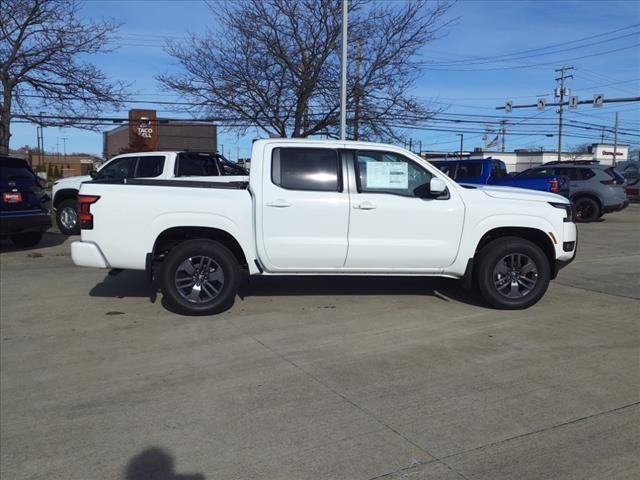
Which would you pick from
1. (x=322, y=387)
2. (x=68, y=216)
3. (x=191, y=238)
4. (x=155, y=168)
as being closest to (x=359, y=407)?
(x=322, y=387)

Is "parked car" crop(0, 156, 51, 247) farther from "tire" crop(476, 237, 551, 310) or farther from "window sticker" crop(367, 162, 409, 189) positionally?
"tire" crop(476, 237, 551, 310)

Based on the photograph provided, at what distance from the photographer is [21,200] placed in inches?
398

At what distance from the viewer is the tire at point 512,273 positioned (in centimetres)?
627

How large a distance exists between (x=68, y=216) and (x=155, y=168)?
3263 mm

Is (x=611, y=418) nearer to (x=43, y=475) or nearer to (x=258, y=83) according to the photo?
(x=43, y=475)

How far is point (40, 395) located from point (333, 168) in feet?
11.5

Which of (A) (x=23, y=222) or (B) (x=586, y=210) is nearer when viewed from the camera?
(A) (x=23, y=222)

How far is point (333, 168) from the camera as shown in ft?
20.1

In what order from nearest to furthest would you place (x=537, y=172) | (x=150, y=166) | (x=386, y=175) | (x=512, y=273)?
1. (x=386, y=175)
2. (x=512, y=273)
3. (x=150, y=166)
4. (x=537, y=172)

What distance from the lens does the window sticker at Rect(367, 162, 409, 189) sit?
6148mm

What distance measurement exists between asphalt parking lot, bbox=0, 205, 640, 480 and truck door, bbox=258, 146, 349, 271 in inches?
26.1

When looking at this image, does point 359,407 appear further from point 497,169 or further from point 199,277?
point 497,169

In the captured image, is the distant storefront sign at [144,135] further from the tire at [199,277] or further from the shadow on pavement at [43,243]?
the tire at [199,277]

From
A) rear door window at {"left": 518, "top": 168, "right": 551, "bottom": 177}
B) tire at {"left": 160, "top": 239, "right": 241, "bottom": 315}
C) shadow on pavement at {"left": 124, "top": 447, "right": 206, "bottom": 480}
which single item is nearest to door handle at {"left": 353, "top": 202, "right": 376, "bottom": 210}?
tire at {"left": 160, "top": 239, "right": 241, "bottom": 315}
